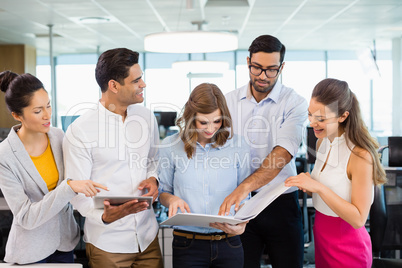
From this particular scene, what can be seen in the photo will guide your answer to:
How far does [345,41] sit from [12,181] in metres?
10.5

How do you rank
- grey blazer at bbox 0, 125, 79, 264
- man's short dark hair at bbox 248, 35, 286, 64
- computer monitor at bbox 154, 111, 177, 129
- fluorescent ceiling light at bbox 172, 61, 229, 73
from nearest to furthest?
grey blazer at bbox 0, 125, 79, 264
man's short dark hair at bbox 248, 35, 286, 64
fluorescent ceiling light at bbox 172, 61, 229, 73
computer monitor at bbox 154, 111, 177, 129

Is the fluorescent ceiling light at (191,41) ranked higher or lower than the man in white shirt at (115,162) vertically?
higher

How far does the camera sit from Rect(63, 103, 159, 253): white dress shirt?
6.23 feet

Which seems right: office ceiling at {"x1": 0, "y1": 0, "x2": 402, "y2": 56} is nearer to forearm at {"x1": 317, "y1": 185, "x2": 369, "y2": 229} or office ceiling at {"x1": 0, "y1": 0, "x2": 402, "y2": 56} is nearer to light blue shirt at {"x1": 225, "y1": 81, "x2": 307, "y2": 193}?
light blue shirt at {"x1": 225, "y1": 81, "x2": 307, "y2": 193}

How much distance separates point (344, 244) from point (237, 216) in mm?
505

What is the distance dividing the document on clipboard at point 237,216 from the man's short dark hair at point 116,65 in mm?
676

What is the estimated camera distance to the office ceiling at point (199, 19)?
258 inches

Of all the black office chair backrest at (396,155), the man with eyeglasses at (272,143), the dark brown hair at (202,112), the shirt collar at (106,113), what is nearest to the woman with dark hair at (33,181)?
the shirt collar at (106,113)

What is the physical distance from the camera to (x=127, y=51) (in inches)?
78.5

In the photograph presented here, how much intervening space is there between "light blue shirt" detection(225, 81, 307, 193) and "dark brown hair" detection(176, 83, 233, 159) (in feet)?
1.04

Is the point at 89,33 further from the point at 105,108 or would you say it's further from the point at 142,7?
the point at 105,108

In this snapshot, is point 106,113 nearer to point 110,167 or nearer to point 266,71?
point 110,167

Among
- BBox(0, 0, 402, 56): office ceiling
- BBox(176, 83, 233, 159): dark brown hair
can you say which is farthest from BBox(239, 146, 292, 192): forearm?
BBox(0, 0, 402, 56): office ceiling

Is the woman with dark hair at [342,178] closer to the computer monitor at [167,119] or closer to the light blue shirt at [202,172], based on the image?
the light blue shirt at [202,172]
